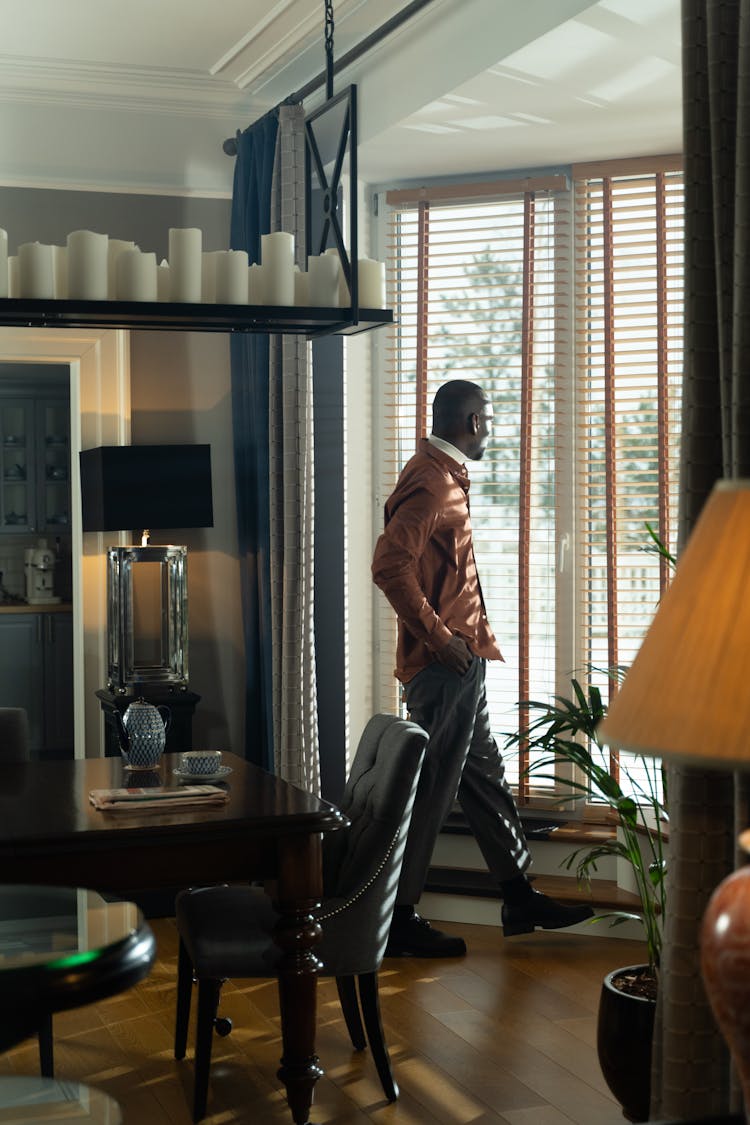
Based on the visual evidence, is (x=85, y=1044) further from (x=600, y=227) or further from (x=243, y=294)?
(x=600, y=227)

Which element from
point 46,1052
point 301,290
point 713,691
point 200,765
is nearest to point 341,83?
point 301,290

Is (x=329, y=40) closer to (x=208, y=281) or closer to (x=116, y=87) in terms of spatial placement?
(x=208, y=281)

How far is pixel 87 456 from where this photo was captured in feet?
17.2

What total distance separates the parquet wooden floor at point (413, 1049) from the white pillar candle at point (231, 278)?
2.09m

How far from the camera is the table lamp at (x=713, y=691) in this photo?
1.44 m

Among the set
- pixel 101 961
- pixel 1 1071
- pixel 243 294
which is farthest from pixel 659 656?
pixel 1 1071

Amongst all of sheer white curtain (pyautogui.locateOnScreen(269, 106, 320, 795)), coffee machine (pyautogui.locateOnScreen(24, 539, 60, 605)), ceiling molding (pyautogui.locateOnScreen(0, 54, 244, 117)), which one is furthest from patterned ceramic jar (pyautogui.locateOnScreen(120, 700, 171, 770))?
coffee machine (pyautogui.locateOnScreen(24, 539, 60, 605))

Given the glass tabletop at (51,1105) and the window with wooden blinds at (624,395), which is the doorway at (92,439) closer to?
the window with wooden blinds at (624,395)

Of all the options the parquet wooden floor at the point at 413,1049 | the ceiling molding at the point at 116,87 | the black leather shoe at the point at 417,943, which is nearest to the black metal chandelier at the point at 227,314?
the ceiling molding at the point at 116,87

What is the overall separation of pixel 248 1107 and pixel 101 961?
1475mm

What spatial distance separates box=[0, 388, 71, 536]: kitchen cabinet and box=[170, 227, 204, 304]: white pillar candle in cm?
577

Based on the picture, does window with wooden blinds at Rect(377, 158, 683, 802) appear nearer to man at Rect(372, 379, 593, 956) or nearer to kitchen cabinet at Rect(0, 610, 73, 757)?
man at Rect(372, 379, 593, 956)

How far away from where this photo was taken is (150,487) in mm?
5012

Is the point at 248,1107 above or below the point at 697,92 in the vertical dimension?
below
